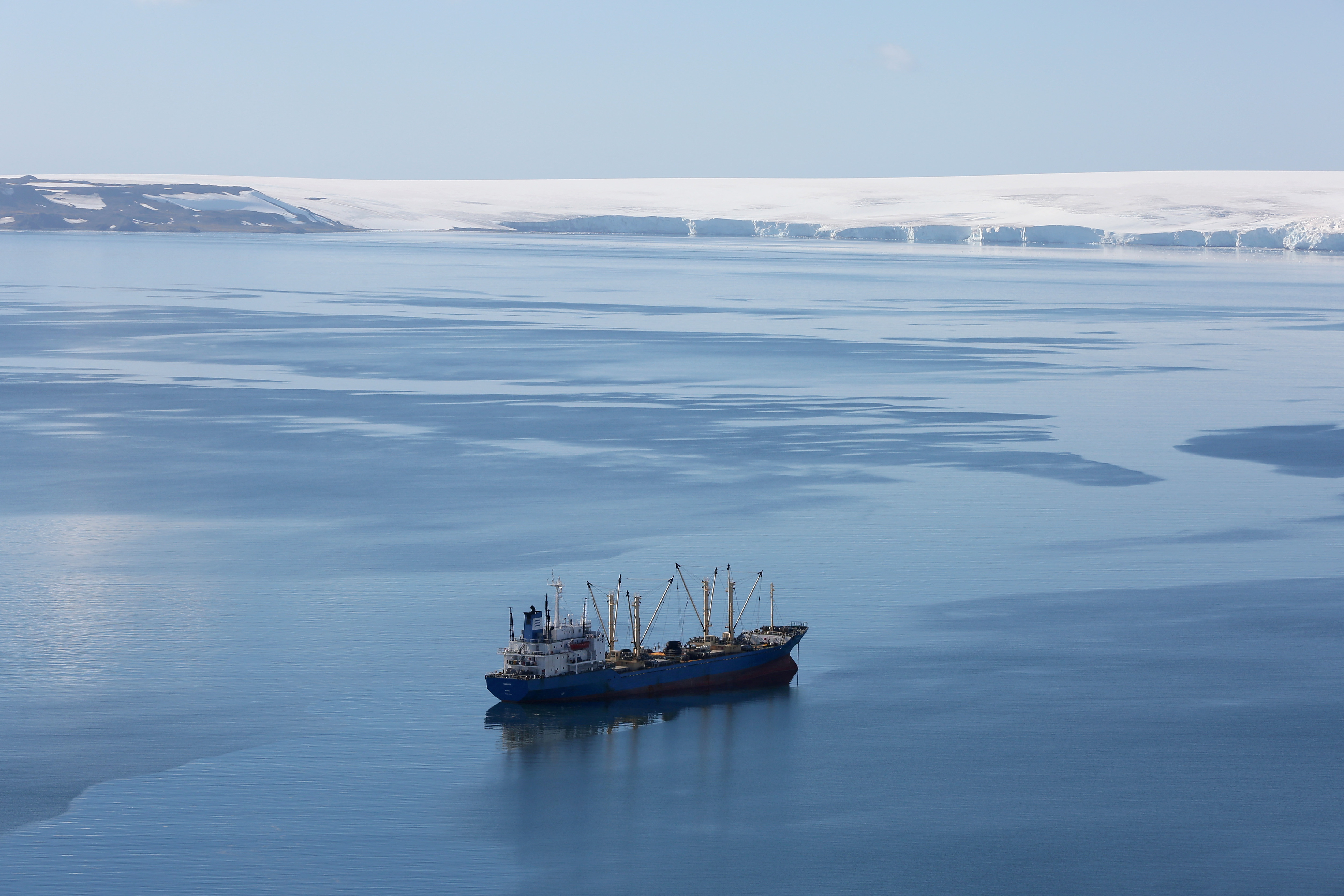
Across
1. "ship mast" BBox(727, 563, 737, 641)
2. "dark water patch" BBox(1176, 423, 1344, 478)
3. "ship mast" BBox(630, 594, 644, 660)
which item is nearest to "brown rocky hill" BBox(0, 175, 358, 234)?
"dark water patch" BBox(1176, 423, 1344, 478)

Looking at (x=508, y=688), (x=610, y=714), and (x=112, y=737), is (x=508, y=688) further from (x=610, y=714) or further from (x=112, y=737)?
(x=112, y=737)

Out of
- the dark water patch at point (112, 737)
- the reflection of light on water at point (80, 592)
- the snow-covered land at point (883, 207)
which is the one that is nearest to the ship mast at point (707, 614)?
the dark water patch at point (112, 737)

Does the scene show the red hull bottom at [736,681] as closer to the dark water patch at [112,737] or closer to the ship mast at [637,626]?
the ship mast at [637,626]

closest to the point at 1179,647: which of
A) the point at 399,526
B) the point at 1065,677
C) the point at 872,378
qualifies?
the point at 1065,677

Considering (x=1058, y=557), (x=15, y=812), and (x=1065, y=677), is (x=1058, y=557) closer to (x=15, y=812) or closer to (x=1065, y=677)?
(x=1065, y=677)

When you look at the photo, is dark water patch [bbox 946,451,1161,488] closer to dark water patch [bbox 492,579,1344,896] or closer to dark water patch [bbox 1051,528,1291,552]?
dark water patch [bbox 1051,528,1291,552]

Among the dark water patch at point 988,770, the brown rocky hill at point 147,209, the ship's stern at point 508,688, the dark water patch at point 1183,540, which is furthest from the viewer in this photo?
the brown rocky hill at point 147,209
